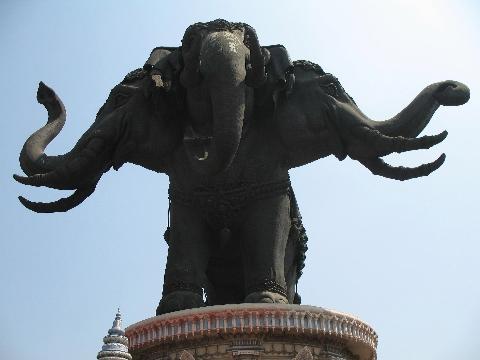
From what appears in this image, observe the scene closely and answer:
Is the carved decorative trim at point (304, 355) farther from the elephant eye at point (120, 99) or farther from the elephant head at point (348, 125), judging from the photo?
the elephant eye at point (120, 99)

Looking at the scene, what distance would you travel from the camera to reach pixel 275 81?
548 cm

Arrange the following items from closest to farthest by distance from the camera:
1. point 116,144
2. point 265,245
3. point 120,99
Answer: point 265,245
point 116,144
point 120,99

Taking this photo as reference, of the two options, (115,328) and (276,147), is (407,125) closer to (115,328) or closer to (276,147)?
(276,147)

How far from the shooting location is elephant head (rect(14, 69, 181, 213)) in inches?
215

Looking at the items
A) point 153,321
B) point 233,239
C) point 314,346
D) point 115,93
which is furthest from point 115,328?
point 115,93

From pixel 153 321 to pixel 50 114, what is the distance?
2033 millimetres

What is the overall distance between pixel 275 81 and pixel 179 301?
1649 millimetres

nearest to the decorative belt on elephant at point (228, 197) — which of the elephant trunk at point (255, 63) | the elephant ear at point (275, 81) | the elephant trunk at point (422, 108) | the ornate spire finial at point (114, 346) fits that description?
the elephant ear at point (275, 81)

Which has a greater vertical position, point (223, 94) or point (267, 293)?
point (223, 94)

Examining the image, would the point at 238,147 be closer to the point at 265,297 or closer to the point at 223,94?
the point at 223,94

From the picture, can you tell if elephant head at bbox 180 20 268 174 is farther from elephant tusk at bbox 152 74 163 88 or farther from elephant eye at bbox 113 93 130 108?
elephant eye at bbox 113 93 130 108

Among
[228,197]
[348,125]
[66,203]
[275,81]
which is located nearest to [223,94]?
[275,81]

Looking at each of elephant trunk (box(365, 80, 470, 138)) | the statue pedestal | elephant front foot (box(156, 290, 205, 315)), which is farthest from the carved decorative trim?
elephant trunk (box(365, 80, 470, 138))

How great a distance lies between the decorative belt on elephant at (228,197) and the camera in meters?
5.41
